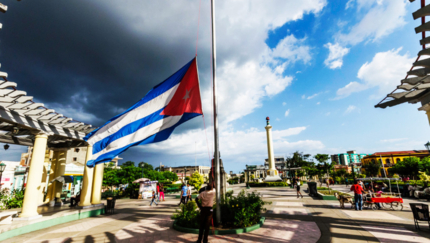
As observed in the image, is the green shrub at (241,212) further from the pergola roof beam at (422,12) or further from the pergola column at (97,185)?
the pergola column at (97,185)

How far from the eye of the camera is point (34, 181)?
9711mm

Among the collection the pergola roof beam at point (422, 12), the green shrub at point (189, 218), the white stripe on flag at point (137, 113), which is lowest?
the green shrub at point (189, 218)

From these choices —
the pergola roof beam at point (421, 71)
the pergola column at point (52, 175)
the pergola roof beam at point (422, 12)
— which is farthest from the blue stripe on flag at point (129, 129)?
the pergola column at point (52, 175)

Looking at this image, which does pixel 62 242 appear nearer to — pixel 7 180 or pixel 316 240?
pixel 316 240

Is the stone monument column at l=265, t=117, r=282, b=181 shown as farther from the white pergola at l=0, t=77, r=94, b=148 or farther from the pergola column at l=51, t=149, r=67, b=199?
the white pergola at l=0, t=77, r=94, b=148

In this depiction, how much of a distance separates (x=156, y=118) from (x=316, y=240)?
6.79 metres

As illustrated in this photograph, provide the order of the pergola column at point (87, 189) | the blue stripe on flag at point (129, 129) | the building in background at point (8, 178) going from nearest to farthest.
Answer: the blue stripe on flag at point (129, 129), the pergola column at point (87, 189), the building in background at point (8, 178)

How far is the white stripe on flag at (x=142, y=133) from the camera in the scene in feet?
23.4

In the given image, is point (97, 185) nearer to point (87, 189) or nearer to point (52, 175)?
point (87, 189)

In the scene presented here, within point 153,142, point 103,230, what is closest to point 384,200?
point 153,142

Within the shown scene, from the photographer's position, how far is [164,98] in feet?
25.3

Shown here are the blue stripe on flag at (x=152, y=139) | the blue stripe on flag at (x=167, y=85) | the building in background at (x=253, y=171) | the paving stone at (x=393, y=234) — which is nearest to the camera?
the paving stone at (x=393, y=234)

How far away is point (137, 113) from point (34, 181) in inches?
274

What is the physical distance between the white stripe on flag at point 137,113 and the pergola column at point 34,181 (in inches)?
191
